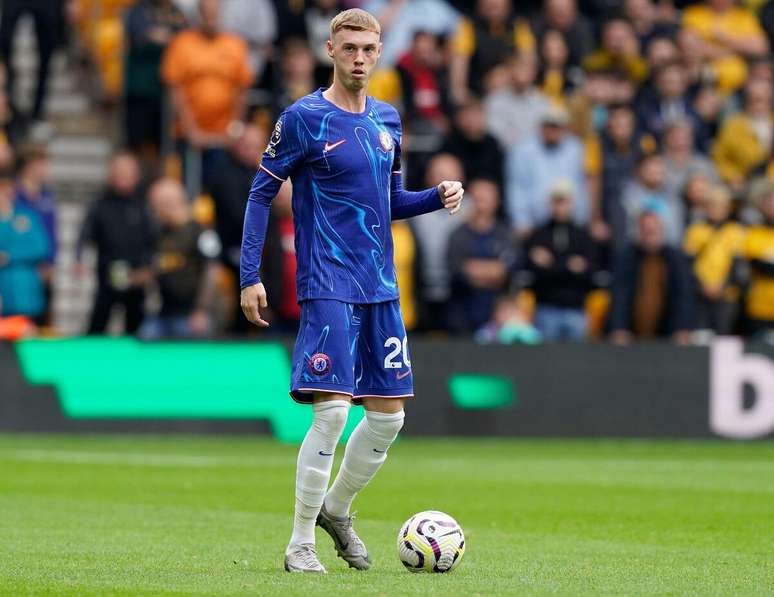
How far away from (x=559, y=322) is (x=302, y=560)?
10.7 metres

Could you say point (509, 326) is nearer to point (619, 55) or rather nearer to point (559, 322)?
point (559, 322)

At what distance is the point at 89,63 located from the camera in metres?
21.9

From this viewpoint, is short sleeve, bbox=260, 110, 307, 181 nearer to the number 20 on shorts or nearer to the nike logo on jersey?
the nike logo on jersey

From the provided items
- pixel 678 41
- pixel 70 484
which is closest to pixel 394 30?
pixel 678 41

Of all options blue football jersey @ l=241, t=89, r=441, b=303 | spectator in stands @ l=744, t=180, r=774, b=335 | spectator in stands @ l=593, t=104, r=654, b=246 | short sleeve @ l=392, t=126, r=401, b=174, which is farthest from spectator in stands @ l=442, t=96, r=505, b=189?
blue football jersey @ l=241, t=89, r=441, b=303

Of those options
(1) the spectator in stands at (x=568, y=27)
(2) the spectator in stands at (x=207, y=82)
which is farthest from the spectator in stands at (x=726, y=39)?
(2) the spectator in stands at (x=207, y=82)

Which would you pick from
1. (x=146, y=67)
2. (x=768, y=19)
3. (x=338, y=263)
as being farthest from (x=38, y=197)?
(x=338, y=263)

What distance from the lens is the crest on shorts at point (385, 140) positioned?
25.9ft

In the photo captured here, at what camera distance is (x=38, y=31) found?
65.4 ft

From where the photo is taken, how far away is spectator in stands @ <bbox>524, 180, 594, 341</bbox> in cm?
1767

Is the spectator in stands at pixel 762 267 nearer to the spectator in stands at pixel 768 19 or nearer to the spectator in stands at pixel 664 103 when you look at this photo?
the spectator in stands at pixel 664 103

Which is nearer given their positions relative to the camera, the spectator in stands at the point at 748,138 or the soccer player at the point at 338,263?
the soccer player at the point at 338,263

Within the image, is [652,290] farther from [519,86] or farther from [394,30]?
[394,30]

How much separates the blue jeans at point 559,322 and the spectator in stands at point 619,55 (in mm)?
3559
